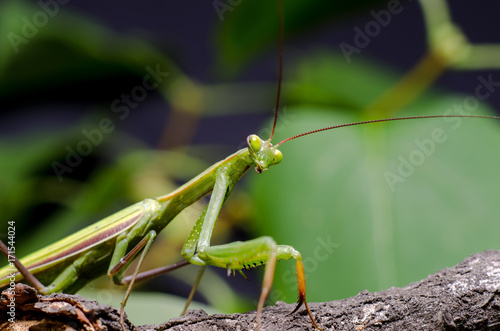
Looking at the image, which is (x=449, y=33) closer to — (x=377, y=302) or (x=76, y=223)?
(x=377, y=302)

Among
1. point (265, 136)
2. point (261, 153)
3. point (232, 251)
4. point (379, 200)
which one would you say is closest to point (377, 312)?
point (232, 251)

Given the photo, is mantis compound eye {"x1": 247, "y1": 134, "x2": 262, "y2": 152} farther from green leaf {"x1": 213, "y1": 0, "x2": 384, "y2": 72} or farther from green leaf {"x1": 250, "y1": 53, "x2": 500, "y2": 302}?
green leaf {"x1": 213, "y1": 0, "x2": 384, "y2": 72}

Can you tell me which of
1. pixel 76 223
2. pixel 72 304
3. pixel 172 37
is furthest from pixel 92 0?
pixel 72 304

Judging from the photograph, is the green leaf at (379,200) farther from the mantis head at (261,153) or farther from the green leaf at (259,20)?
the green leaf at (259,20)

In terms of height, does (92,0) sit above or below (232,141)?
above

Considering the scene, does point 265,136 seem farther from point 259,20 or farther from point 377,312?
point 377,312
